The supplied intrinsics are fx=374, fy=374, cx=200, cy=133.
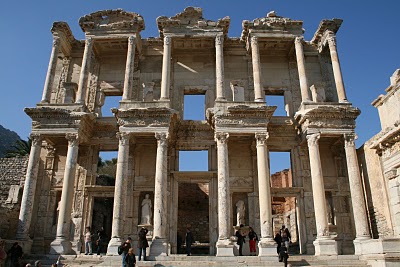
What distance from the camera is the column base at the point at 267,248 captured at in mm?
14781

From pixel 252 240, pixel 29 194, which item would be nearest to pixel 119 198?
pixel 29 194

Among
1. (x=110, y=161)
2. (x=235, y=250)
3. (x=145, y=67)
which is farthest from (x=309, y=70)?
(x=110, y=161)

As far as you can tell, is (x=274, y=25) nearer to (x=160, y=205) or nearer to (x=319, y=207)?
A: (x=319, y=207)

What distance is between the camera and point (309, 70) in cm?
2050

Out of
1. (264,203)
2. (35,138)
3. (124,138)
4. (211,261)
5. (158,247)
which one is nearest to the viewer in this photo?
(211,261)

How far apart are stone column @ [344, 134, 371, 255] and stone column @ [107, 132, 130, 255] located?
9.75 metres

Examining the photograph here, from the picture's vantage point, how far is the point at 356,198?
1582cm

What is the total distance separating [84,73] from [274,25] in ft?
33.2

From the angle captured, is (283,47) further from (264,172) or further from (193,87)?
(264,172)

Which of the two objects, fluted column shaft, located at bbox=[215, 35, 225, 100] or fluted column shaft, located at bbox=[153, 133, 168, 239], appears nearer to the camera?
fluted column shaft, located at bbox=[153, 133, 168, 239]

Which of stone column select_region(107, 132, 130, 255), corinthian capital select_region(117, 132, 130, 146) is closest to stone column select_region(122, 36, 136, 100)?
corinthian capital select_region(117, 132, 130, 146)

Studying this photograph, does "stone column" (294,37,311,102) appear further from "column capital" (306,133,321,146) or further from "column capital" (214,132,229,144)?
"column capital" (214,132,229,144)

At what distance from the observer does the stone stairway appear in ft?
45.4

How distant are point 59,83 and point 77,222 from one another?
7.81 metres
